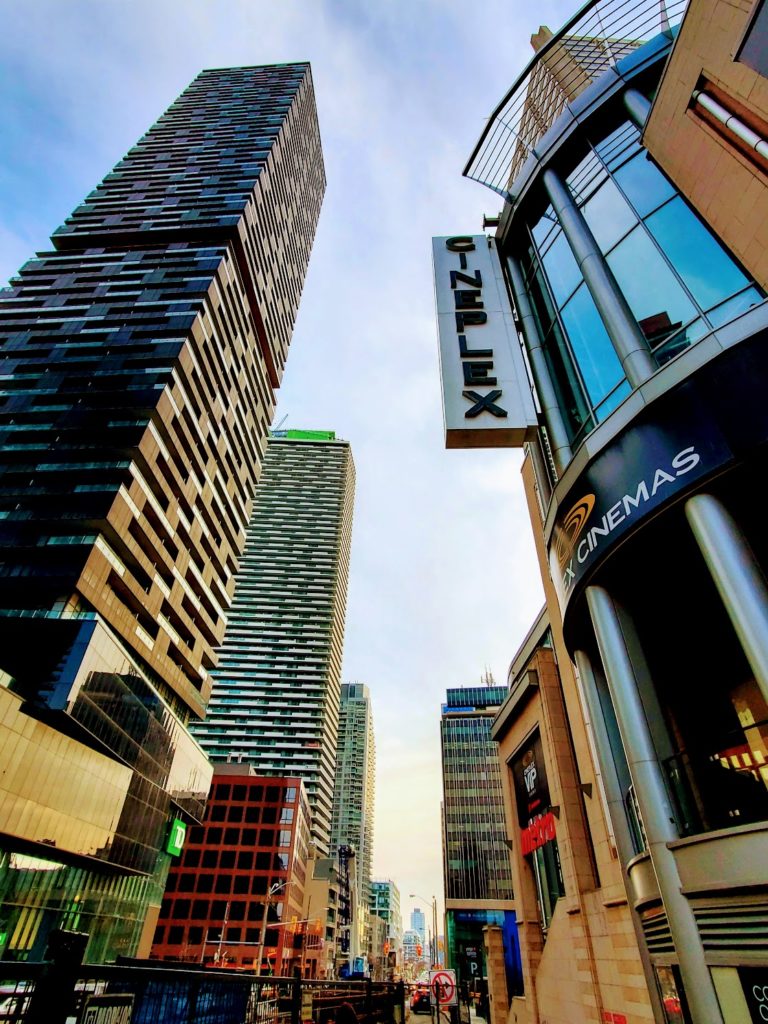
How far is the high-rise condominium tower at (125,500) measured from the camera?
35.8m

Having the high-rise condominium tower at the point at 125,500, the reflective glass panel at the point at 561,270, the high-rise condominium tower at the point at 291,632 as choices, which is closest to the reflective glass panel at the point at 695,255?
the reflective glass panel at the point at 561,270

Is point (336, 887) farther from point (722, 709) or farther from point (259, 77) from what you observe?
point (259, 77)

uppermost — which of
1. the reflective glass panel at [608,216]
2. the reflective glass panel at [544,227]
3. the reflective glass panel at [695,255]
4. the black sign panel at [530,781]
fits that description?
the reflective glass panel at [544,227]

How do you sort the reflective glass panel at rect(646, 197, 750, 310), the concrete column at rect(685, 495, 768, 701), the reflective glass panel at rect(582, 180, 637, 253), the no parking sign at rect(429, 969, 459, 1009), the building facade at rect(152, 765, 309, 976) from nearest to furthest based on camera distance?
the concrete column at rect(685, 495, 768, 701)
the reflective glass panel at rect(646, 197, 750, 310)
the reflective glass panel at rect(582, 180, 637, 253)
the no parking sign at rect(429, 969, 459, 1009)
the building facade at rect(152, 765, 309, 976)

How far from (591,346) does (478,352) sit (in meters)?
4.10

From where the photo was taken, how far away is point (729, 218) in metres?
11.3

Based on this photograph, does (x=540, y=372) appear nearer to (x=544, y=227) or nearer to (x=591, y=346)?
(x=591, y=346)

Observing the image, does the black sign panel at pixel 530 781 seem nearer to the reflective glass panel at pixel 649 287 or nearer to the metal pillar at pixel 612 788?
the metal pillar at pixel 612 788

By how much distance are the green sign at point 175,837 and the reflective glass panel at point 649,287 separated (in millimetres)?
60025

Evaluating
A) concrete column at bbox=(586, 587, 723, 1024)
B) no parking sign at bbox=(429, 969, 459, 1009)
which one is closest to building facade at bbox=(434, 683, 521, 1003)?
no parking sign at bbox=(429, 969, 459, 1009)

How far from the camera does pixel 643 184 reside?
1404 cm

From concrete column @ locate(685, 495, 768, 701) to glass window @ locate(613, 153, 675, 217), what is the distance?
876 centimetres

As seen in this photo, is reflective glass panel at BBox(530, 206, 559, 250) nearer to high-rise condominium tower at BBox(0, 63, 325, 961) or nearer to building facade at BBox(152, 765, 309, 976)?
high-rise condominium tower at BBox(0, 63, 325, 961)

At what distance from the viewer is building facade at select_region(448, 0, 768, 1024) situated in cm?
789
